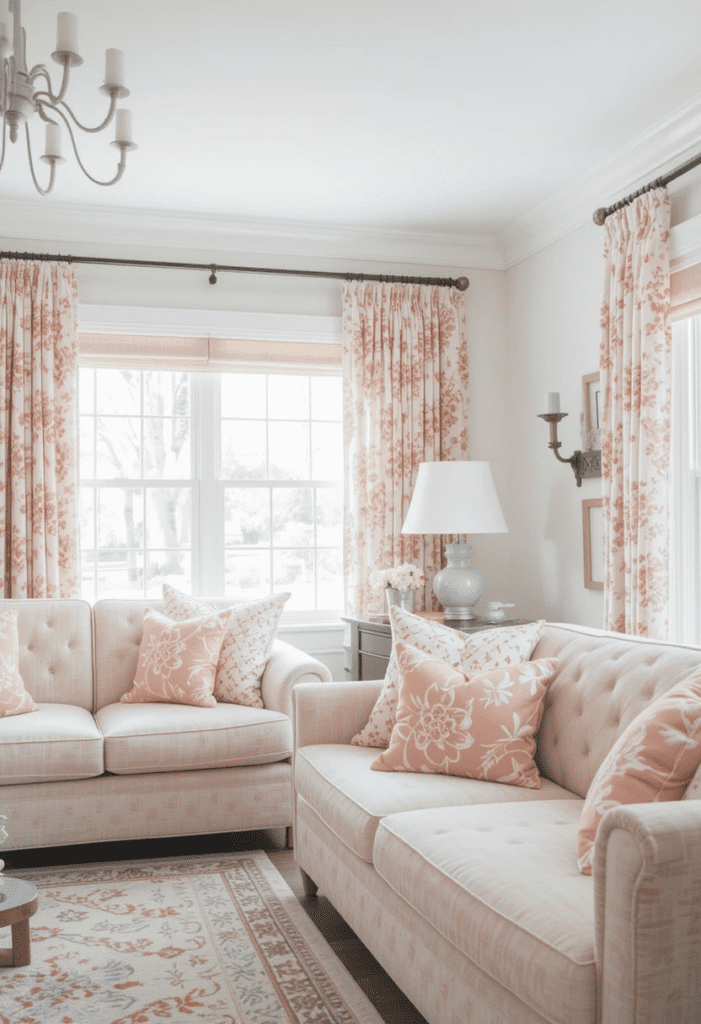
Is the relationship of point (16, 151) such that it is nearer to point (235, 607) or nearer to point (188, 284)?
point (188, 284)

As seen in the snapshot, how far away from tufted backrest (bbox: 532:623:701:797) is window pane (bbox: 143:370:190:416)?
280 cm

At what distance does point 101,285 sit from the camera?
188 inches

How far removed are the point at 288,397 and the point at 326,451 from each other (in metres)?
0.36

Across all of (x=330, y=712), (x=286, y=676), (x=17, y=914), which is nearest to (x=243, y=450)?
(x=286, y=676)

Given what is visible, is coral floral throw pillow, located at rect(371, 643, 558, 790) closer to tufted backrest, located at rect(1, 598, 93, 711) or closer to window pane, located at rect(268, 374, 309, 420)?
tufted backrest, located at rect(1, 598, 93, 711)

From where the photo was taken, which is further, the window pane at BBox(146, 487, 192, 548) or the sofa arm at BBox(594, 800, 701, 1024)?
the window pane at BBox(146, 487, 192, 548)

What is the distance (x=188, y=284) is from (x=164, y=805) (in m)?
2.68

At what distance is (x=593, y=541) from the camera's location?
437cm

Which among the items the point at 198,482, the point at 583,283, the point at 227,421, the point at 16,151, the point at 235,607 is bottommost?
the point at 235,607

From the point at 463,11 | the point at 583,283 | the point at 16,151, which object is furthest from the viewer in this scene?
the point at 583,283

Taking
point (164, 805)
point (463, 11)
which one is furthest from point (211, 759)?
point (463, 11)

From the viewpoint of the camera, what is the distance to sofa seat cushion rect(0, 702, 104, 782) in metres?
3.33

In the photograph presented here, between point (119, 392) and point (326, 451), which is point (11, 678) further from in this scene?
point (326, 451)

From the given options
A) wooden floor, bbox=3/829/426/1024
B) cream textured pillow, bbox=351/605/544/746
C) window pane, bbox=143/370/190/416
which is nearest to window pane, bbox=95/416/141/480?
window pane, bbox=143/370/190/416
